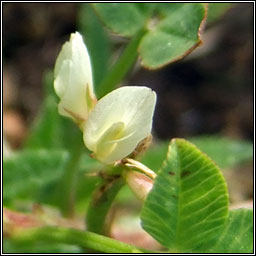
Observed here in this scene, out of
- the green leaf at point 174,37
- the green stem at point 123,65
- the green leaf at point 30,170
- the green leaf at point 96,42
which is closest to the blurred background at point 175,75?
the green leaf at point 96,42

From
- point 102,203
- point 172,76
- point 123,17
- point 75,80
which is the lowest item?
point 102,203

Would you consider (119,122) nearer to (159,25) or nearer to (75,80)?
(75,80)

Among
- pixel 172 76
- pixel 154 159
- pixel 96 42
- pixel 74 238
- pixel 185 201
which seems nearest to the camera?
pixel 185 201

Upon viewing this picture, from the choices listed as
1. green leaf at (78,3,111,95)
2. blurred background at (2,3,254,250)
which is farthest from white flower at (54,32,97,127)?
blurred background at (2,3,254,250)

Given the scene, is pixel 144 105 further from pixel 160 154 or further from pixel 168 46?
pixel 160 154

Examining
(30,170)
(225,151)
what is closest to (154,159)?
(225,151)

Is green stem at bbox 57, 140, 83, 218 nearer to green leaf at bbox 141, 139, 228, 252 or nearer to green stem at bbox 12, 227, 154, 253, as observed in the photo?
green stem at bbox 12, 227, 154, 253

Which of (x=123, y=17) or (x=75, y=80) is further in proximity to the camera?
(x=123, y=17)
